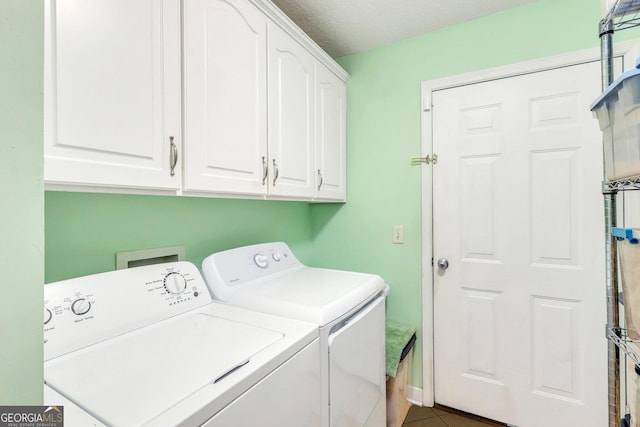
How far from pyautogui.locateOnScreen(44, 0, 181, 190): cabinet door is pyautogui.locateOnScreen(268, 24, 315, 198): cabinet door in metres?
0.52

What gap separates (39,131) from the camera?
407 millimetres

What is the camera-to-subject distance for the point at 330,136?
2.03 metres

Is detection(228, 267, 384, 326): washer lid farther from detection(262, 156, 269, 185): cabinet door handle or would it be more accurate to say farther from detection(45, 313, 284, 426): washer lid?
detection(262, 156, 269, 185): cabinet door handle

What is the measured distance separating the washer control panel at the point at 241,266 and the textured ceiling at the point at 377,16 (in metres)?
1.41

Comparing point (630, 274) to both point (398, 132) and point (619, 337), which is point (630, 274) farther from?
point (398, 132)

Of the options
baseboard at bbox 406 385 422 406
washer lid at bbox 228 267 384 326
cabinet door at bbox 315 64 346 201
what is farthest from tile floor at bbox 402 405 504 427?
cabinet door at bbox 315 64 346 201

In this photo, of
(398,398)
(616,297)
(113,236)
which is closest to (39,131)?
(113,236)

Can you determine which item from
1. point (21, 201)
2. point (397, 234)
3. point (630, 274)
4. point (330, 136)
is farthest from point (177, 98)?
point (397, 234)

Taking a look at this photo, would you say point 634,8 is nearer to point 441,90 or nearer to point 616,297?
point 616,297

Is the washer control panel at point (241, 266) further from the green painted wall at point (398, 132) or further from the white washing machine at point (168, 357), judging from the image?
the green painted wall at point (398, 132)

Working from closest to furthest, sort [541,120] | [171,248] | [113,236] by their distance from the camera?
[113,236], [171,248], [541,120]

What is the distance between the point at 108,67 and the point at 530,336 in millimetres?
2322

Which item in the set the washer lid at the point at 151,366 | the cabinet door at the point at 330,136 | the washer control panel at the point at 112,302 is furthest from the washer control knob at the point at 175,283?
the cabinet door at the point at 330,136

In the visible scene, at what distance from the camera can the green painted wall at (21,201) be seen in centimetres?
37
